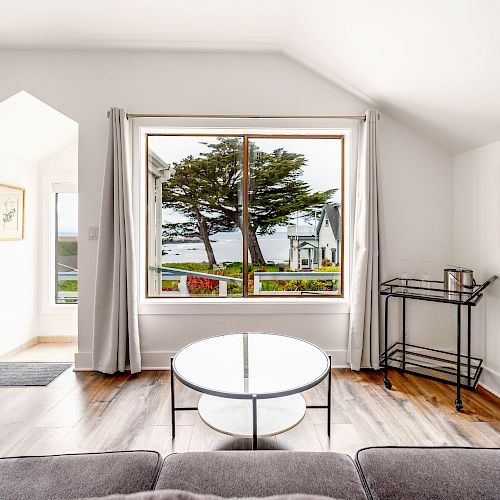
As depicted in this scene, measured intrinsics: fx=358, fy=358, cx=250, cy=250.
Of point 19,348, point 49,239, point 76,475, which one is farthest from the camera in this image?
point 49,239

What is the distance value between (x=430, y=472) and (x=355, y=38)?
264 centimetres

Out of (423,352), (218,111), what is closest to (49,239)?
(218,111)

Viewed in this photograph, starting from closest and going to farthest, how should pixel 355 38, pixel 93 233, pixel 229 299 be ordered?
pixel 355 38 → pixel 93 233 → pixel 229 299

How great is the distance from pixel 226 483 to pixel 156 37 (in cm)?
315

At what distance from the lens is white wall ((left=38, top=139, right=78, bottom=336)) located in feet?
12.7

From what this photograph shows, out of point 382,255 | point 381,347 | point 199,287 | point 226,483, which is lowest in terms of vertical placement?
point 381,347

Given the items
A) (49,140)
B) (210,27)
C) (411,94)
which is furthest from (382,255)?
(49,140)

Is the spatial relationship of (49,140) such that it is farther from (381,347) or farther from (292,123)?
(381,347)

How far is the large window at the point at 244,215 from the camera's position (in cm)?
338

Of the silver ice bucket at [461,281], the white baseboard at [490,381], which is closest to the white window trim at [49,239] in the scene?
the silver ice bucket at [461,281]

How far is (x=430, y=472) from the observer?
3.10 feet

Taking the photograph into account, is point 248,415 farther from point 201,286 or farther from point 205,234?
point 205,234

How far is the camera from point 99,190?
3.10 m

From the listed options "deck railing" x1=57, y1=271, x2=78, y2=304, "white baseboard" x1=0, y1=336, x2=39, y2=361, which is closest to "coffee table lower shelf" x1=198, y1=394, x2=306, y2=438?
"white baseboard" x1=0, y1=336, x2=39, y2=361
